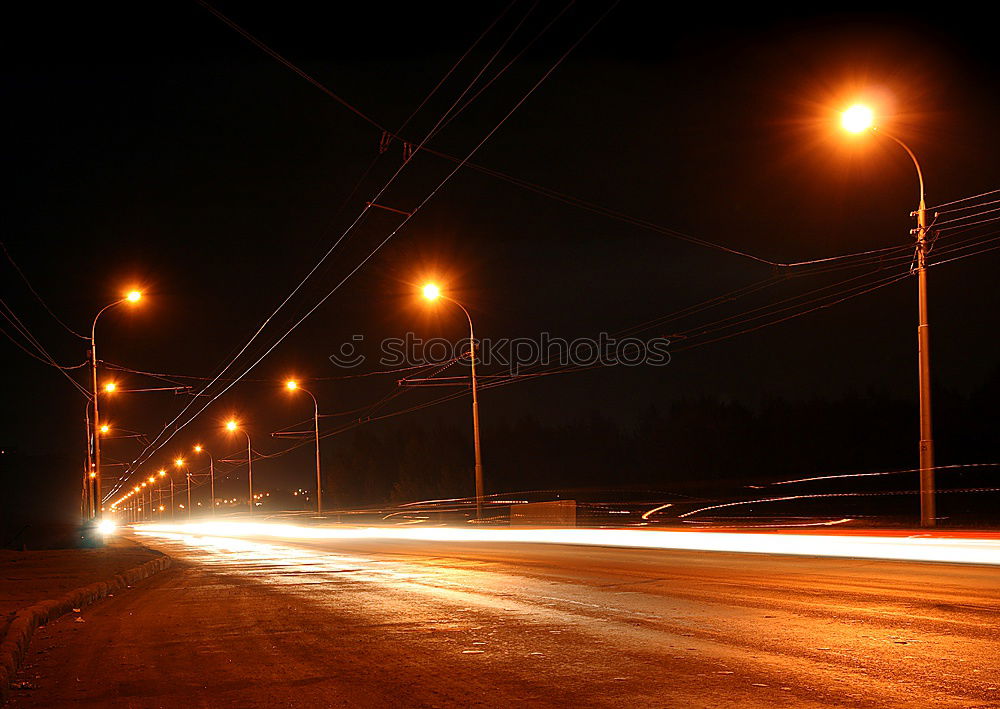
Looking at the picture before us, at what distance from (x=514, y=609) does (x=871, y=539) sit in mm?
10746

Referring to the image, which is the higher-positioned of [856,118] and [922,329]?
[856,118]

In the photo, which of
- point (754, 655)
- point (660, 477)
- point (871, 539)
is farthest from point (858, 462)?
point (754, 655)

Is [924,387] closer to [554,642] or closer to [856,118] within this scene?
[856,118]

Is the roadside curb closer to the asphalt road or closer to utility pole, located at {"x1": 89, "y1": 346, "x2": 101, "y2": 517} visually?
the asphalt road

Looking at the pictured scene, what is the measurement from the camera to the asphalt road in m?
6.87

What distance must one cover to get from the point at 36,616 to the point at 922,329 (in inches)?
758

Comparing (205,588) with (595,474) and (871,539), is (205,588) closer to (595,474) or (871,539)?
(871,539)

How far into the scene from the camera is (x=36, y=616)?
11469mm

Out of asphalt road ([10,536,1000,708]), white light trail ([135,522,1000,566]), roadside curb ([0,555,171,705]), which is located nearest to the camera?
asphalt road ([10,536,1000,708])

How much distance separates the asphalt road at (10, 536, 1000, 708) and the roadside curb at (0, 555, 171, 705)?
0.21 meters

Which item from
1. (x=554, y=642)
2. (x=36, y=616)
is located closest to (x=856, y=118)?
(x=554, y=642)

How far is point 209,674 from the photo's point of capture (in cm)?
810

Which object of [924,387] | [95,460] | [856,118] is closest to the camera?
[856,118]

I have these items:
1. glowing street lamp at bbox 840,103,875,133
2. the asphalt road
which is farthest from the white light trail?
glowing street lamp at bbox 840,103,875,133
